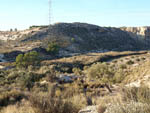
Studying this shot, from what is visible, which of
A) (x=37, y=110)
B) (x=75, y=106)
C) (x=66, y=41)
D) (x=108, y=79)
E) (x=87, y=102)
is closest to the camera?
(x=37, y=110)

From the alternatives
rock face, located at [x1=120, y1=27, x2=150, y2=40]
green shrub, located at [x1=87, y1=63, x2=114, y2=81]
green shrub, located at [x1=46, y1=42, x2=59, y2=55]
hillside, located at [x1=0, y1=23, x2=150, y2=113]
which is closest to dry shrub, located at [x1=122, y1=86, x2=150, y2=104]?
hillside, located at [x1=0, y1=23, x2=150, y2=113]

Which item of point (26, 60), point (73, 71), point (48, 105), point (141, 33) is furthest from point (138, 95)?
point (141, 33)

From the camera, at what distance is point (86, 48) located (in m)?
80.1

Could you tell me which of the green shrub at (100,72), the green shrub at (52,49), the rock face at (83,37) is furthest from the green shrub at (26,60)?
the rock face at (83,37)

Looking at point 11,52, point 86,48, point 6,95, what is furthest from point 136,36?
point 6,95

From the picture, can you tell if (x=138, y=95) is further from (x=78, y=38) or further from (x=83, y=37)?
(x=83, y=37)

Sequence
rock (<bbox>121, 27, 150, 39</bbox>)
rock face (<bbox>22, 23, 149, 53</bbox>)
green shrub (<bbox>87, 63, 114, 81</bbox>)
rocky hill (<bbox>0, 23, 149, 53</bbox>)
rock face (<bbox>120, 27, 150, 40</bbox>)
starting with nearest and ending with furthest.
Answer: green shrub (<bbox>87, 63, 114, 81</bbox>)
rocky hill (<bbox>0, 23, 149, 53</bbox>)
rock face (<bbox>22, 23, 149, 53</bbox>)
rock face (<bbox>120, 27, 150, 40</bbox>)
rock (<bbox>121, 27, 150, 39</bbox>)

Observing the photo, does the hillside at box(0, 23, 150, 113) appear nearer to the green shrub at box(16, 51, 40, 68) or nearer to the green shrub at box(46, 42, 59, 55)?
the green shrub at box(16, 51, 40, 68)

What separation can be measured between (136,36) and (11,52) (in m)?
87.7

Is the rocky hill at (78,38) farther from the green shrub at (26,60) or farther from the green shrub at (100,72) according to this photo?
the green shrub at (100,72)

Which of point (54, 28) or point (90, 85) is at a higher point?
point (54, 28)

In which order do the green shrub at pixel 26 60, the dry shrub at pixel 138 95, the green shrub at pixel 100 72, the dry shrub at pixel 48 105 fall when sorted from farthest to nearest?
1. the green shrub at pixel 26 60
2. the green shrub at pixel 100 72
3. the dry shrub at pixel 48 105
4. the dry shrub at pixel 138 95

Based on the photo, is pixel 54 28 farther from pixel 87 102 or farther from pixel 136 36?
pixel 87 102

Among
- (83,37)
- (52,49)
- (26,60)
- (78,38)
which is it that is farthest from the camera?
(83,37)
